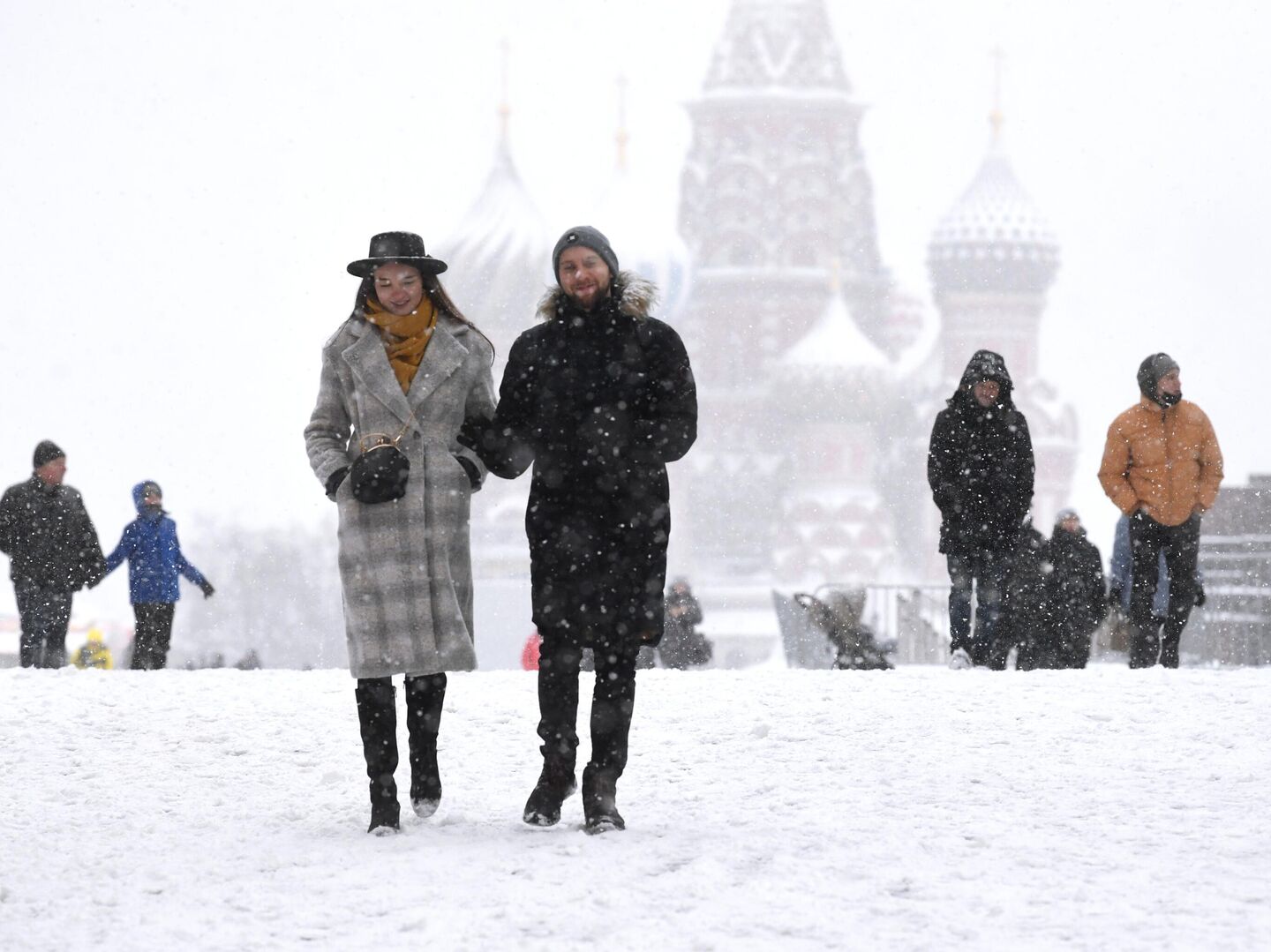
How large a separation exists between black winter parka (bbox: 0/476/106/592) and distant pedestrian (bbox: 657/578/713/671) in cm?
399

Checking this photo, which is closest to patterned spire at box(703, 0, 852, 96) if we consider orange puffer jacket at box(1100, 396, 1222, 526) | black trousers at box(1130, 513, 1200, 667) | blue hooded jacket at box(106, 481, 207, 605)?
blue hooded jacket at box(106, 481, 207, 605)

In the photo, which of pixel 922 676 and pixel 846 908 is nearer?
pixel 846 908

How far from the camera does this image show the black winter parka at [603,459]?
5219 mm

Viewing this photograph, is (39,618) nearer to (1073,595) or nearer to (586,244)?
(1073,595)

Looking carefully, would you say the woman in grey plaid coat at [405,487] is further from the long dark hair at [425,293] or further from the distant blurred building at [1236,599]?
the distant blurred building at [1236,599]

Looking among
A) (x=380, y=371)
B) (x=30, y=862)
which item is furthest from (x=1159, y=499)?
(x=30, y=862)

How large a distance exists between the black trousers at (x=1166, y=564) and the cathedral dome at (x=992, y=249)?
66635 millimetres

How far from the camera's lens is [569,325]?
5297 mm

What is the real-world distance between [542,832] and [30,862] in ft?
3.64

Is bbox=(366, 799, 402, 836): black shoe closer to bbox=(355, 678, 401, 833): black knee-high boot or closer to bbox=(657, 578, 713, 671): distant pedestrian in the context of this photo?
bbox=(355, 678, 401, 833): black knee-high boot

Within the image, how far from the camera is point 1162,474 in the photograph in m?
9.06

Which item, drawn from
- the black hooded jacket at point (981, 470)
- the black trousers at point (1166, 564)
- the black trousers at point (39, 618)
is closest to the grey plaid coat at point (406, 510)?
the black hooded jacket at point (981, 470)

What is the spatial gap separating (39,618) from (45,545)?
0.40 meters

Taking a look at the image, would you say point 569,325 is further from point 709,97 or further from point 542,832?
point 709,97
